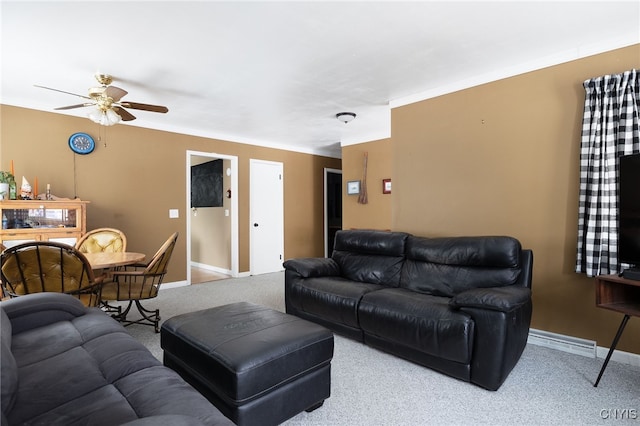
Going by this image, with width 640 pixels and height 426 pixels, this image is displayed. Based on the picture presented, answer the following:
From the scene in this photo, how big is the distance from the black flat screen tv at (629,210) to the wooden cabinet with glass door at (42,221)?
5074mm

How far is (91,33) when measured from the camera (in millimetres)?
2355

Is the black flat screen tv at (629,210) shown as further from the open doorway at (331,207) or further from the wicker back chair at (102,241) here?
the open doorway at (331,207)

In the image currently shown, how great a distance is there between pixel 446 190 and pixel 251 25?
8.04 ft

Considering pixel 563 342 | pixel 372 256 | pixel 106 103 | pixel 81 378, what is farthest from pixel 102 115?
pixel 563 342

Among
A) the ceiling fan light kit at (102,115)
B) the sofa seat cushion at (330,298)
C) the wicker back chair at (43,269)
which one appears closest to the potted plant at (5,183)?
the ceiling fan light kit at (102,115)

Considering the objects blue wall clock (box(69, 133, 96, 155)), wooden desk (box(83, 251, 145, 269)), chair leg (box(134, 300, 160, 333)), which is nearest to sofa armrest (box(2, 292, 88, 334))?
wooden desk (box(83, 251, 145, 269))

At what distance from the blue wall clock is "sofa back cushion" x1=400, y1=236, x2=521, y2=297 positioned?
4145mm

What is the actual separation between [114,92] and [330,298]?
2616 mm

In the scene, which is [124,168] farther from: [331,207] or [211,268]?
[331,207]

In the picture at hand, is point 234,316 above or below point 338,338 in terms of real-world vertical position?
above

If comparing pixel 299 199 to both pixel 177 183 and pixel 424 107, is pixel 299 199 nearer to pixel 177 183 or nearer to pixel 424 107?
pixel 177 183

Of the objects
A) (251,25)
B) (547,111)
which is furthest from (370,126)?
(251,25)

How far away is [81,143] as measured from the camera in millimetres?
4152

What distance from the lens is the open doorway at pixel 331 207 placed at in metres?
7.00
